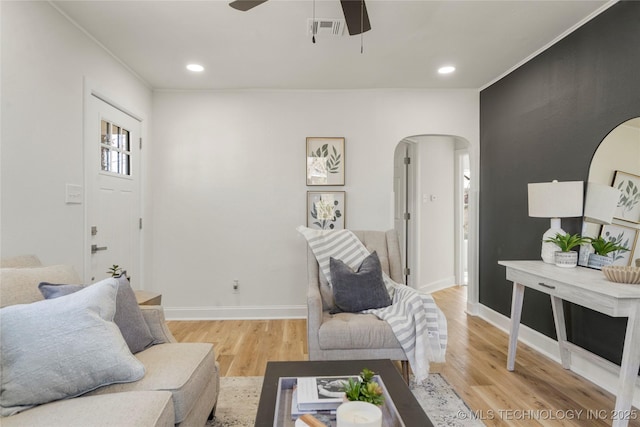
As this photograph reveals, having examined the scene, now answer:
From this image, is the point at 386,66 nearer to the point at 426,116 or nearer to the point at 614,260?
the point at 426,116

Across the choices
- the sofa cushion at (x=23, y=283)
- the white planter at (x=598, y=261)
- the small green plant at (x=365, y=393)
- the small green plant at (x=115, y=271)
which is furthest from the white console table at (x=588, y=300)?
the small green plant at (x=115, y=271)

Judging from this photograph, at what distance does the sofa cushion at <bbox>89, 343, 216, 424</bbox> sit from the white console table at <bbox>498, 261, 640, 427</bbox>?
2030 mm

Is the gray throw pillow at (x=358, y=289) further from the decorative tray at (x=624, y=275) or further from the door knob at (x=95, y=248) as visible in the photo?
the door knob at (x=95, y=248)

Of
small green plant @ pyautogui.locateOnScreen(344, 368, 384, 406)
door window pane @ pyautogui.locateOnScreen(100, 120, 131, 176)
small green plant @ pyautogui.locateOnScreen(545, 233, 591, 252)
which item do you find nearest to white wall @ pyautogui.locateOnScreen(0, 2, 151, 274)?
door window pane @ pyautogui.locateOnScreen(100, 120, 131, 176)

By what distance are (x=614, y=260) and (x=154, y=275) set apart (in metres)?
4.11

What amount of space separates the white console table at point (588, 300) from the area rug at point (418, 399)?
2.23 ft

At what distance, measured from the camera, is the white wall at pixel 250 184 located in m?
4.01

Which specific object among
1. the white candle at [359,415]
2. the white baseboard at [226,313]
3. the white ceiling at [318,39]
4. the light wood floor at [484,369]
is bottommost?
the light wood floor at [484,369]

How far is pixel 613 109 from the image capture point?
7.86 ft

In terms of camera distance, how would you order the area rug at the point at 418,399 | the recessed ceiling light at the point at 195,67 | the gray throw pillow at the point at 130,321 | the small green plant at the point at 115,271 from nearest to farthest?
1. the gray throw pillow at the point at 130,321
2. the area rug at the point at 418,399
3. the small green plant at the point at 115,271
4. the recessed ceiling light at the point at 195,67

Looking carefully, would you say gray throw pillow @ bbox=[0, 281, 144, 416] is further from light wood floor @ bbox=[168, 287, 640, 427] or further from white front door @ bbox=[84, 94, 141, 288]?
white front door @ bbox=[84, 94, 141, 288]

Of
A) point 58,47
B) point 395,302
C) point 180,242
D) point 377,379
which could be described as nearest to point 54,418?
point 377,379

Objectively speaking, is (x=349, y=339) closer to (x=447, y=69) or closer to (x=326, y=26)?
(x=326, y=26)

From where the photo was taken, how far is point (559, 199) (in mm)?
2529
